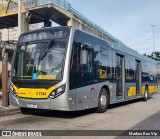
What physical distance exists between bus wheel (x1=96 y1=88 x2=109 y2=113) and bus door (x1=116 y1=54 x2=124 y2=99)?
1571mm

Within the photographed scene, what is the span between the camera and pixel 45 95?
9.62 metres

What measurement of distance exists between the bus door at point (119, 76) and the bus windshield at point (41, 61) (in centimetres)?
489

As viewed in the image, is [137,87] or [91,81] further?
[137,87]

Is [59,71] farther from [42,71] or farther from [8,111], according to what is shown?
[8,111]

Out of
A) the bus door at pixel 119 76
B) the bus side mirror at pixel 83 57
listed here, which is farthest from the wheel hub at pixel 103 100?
the bus side mirror at pixel 83 57

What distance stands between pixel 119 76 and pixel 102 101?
2.72 metres

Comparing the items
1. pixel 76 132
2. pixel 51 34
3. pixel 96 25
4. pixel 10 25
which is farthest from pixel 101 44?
pixel 10 25

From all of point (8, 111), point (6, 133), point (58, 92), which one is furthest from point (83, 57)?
point (6, 133)

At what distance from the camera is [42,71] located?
388 inches

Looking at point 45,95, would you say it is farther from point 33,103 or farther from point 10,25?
point 10,25

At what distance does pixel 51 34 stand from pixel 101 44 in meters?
2.86

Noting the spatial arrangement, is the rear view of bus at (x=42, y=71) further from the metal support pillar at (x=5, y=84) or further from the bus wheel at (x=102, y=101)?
the bus wheel at (x=102, y=101)

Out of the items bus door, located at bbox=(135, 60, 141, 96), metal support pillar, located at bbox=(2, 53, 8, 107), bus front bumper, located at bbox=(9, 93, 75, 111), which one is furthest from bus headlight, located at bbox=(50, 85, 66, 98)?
bus door, located at bbox=(135, 60, 141, 96)

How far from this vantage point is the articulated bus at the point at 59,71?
376 inches
